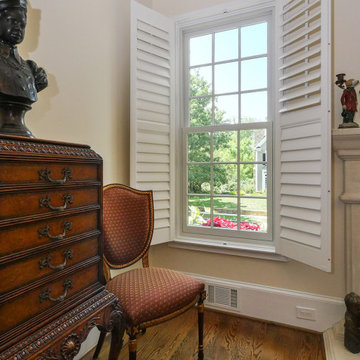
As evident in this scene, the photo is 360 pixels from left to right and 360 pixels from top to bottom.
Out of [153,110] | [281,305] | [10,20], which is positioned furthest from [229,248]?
[10,20]

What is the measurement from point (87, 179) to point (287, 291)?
5.91 feet

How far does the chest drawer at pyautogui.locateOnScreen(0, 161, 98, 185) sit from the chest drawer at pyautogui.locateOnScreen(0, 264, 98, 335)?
0.35 metres

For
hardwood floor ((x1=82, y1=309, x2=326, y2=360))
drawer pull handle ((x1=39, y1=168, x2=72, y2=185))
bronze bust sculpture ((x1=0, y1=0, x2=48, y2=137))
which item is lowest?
hardwood floor ((x1=82, y1=309, x2=326, y2=360))

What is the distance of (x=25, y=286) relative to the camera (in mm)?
851

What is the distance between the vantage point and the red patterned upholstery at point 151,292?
1377 mm

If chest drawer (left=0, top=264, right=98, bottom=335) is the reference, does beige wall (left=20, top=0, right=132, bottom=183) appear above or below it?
above

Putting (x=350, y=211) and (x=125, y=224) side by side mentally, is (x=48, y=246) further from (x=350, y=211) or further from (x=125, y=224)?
(x=350, y=211)

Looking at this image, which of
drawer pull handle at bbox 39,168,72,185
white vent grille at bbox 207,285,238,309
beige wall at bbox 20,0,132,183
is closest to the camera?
drawer pull handle at bbox 39,168,72,185

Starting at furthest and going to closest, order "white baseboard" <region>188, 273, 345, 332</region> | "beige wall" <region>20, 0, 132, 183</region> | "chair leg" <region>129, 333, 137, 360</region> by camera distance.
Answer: "white baseboard" <region>188, 273, 345, 332</region>, "beige wall" <region>20, 0, 132, 183</region>, "chair leg" <region>129, 333, 137, 360</region>

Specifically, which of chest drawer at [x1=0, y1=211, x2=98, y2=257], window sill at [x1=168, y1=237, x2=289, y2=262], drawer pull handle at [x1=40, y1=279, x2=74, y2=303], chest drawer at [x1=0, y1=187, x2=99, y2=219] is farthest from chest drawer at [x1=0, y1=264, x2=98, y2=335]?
window sill at [x1=168, y1=237, x2=289, y2=262]

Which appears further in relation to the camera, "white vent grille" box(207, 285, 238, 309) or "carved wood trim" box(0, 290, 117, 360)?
"white vent grille" box(207, 285, 238, 309)

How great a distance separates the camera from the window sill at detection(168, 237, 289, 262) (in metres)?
2.17

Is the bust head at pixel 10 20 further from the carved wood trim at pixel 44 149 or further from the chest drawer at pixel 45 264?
the chest drawer at pixel 45 264

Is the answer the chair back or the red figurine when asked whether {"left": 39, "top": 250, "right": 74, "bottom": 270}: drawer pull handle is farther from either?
the red figurine
